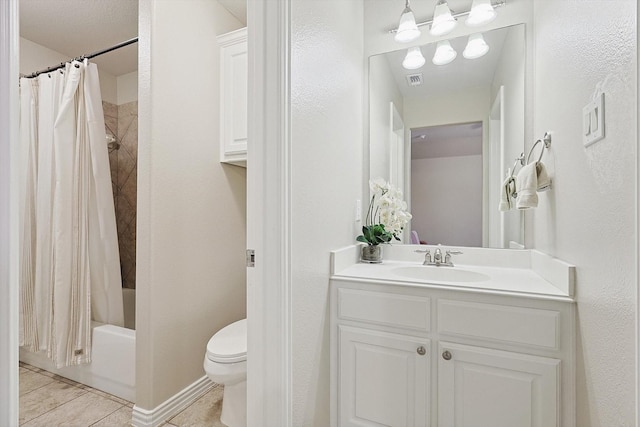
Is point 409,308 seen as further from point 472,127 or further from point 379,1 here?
point 379,1

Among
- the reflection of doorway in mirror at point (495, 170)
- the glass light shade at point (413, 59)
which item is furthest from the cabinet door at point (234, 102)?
the reflection of doorway in mirror at point (495, 170)

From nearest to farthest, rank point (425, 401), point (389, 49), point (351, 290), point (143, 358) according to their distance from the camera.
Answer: point (425, 401)
point (351, 290)
point (143, 358)
point (389, 49)

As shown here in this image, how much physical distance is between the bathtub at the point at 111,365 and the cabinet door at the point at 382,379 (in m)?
1.25

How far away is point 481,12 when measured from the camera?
1.70 metres

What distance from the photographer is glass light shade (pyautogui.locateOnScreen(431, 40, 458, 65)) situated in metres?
1.83

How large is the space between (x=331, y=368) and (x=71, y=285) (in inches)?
65.1

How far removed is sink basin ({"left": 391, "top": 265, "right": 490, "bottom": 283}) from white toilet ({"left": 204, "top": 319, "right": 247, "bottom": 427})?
0.90 m

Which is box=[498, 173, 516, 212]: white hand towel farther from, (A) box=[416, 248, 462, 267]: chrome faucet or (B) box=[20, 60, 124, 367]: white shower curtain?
(B) box=[20, 60, 124, 367]: white shower curtain

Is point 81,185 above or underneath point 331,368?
above

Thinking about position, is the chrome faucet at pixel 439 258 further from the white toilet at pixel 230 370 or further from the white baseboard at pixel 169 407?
the white baseboard at pixel 169 407

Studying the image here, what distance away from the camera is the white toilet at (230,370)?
1.50 m

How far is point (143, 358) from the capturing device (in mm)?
1628

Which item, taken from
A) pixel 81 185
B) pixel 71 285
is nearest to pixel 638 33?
pixel 81 185

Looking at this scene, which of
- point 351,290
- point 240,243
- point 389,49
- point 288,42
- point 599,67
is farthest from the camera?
point 240,243
